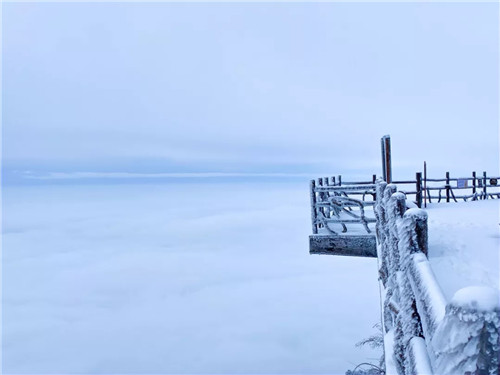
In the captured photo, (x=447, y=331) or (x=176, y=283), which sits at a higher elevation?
(x=447, y=331)

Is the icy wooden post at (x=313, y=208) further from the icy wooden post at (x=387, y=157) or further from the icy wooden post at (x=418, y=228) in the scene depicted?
the icy wooden post at (x=418, y=228)

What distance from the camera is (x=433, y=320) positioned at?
5.72ft

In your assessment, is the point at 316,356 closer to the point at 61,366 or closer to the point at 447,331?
the point at 61,366

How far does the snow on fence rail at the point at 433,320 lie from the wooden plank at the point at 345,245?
15.1 feet

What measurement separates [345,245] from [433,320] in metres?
7.75

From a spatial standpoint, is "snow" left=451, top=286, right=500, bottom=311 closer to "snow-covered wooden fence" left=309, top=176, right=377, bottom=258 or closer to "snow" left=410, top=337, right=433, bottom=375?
"snow" left=410, top=337, right=433, bottom=375

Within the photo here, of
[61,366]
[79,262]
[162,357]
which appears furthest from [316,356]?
[79,262]

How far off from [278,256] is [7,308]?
9940cm

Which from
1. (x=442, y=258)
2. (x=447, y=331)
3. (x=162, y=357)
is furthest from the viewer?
(x=162, y=357)

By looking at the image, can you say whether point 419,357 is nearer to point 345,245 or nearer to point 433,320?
point 433,320

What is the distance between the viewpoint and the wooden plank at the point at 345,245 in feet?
29.7

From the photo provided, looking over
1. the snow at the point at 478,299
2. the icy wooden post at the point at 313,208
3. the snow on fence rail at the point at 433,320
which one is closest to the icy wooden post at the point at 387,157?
the icy wooden post at the point at 313,208

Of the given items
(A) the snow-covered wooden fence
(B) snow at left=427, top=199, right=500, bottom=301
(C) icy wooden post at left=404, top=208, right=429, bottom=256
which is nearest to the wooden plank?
(A) the snow-covered wooden fence

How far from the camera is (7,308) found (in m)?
108
